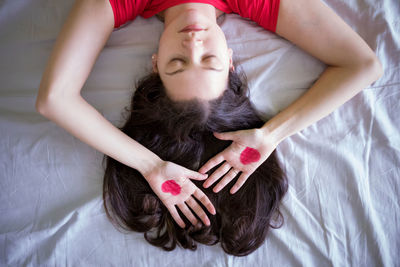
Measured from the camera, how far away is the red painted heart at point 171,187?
1161mm

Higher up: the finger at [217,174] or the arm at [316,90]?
the arm at [316,90]

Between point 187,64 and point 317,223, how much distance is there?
0.87 m

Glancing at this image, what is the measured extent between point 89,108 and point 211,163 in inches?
22.7

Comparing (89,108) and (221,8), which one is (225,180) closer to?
(89,108)

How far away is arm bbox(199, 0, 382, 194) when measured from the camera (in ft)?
3.84

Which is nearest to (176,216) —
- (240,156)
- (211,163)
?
(211,163)

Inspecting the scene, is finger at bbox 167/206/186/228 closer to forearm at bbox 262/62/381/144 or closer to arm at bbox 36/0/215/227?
arm at bbox 36/0/215/227

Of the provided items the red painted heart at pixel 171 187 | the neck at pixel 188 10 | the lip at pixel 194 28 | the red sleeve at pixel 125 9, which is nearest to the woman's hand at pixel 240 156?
the red painted heart at pixel 171 187

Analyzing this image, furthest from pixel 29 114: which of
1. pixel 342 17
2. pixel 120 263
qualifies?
pixel 342 17

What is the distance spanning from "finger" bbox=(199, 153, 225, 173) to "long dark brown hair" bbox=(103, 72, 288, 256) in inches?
1.2

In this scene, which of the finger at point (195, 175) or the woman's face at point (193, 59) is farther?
the finger at point (195, 175)

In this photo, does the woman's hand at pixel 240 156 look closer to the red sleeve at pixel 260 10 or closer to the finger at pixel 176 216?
the finger at pixel 176 216

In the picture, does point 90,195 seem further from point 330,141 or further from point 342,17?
point 342,17

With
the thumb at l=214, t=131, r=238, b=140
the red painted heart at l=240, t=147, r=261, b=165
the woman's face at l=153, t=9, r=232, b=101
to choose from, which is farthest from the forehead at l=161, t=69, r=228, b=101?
the red painted heart at l=240, t=147, r=261, b=165
